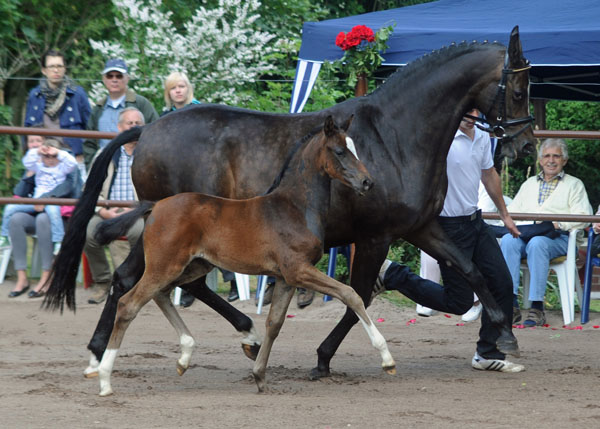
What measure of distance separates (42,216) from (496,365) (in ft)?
14.5

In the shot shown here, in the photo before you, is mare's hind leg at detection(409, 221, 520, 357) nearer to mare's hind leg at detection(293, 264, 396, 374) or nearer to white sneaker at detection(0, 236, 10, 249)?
mare's hind leg at detection(293, 264, 396, 374)

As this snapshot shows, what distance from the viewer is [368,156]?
5.74 m

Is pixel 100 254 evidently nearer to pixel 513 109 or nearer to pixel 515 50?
pixel 513 109

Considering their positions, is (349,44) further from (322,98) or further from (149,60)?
(149,60)

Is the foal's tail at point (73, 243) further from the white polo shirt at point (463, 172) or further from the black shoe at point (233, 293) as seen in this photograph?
the black shoe at point (233, 293)

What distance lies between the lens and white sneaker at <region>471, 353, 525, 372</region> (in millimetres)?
6262

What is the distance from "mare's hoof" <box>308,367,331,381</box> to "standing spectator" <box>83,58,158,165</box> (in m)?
3.53

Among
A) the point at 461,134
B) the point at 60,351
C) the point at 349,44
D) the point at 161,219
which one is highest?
the point at 349,44

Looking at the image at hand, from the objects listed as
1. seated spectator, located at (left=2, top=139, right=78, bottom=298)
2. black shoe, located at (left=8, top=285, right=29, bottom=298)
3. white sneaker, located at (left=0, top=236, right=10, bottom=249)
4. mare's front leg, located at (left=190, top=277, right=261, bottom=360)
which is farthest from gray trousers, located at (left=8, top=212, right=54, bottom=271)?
mare's front leg, located at (left=190, top=277, right=261, bottom=360)

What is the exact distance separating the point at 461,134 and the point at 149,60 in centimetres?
614

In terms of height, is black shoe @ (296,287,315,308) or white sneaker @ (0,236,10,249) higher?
white sneaker @ (0,236,10,249)

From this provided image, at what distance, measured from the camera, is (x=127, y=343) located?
7.14 meters

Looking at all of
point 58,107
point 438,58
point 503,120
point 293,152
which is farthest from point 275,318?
point 58,107

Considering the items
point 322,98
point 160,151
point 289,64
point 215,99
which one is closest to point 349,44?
point 322,98
